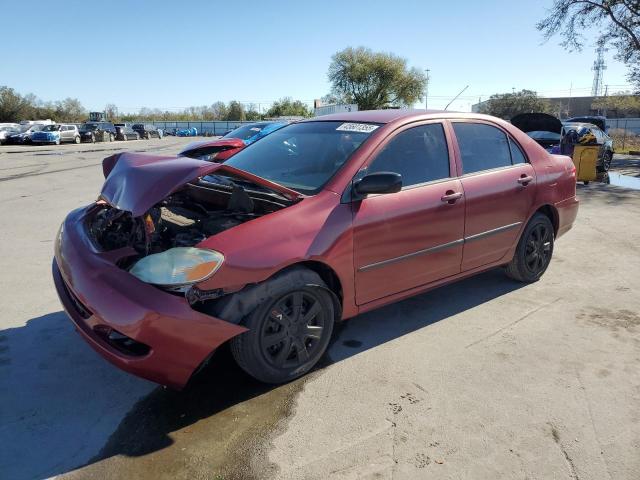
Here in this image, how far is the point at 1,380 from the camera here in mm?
3086

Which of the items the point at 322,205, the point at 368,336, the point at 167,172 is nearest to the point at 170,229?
the point at 167,172

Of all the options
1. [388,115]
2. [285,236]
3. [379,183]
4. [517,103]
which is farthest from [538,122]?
[517,103]

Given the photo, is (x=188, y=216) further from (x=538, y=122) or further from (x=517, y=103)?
(x=517, y=103)

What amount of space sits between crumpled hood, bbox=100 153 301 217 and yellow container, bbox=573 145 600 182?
11208mm

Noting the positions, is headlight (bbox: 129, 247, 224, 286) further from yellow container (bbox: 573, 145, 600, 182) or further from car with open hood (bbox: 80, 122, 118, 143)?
car with open hood (bbox: 80, 122, 118, 143)

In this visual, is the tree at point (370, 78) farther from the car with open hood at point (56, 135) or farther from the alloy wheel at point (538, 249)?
the alloy wheel at point (538, 249)

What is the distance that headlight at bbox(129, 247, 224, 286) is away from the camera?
8.52 ft

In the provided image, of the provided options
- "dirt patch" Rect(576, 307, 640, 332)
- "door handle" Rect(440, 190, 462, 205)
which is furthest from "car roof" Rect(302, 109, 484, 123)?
"dirt patch" Rect(576, 307, 640, 332)

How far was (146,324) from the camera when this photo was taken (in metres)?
2.50

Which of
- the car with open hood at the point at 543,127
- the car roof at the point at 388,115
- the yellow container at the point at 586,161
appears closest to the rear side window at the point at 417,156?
the car roof at the point at 388,115

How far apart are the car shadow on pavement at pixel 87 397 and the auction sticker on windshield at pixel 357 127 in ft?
5.18

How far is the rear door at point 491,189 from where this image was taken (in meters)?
4.02

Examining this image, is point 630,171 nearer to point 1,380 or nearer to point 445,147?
point 445,147

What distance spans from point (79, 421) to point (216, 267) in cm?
118
